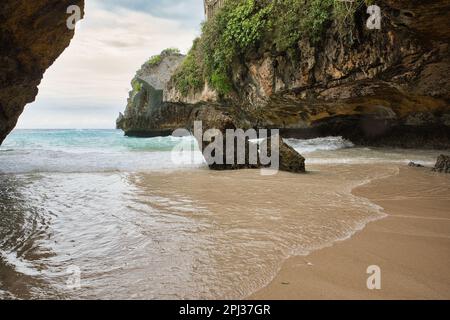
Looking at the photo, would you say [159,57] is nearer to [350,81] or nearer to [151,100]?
[151,100]

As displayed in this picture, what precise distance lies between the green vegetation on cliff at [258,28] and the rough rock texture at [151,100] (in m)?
8.80

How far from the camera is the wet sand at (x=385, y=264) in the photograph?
198 centimetres

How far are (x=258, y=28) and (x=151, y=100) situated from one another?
15827 mm

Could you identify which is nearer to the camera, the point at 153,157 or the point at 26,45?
the point at 26,45

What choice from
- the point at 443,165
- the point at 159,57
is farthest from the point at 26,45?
the point at 159,57

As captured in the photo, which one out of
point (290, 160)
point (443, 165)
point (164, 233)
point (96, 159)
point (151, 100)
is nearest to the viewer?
point (164, 233)

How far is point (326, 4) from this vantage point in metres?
9.69

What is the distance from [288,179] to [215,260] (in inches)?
162

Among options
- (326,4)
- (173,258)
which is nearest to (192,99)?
(326,4)

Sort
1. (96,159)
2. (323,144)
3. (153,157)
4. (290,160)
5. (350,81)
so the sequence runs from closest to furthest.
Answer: (290,160)
(350,81)
(96,159)
(153,157)
(323,144)

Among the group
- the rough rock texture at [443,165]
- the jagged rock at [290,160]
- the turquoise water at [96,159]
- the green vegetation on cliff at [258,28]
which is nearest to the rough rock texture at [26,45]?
the turquoise water at [96,159]

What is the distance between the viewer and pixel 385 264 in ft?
7.70

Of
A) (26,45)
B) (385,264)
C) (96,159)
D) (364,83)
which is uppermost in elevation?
(26,45)

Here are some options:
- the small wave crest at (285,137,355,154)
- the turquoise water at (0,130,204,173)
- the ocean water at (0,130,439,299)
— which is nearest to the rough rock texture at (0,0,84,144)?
the turquoise water at (0,130,204,173)
